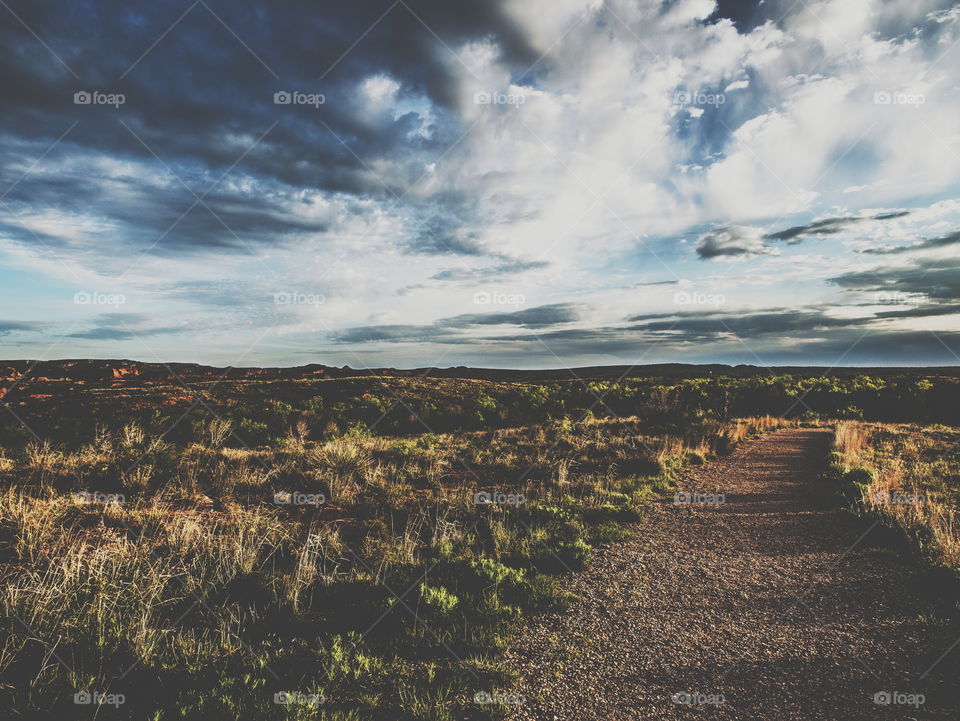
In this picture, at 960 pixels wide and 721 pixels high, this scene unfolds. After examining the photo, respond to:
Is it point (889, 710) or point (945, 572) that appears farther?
point (945, 572)

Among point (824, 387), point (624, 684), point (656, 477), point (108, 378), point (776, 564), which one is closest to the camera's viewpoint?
point (624, 684)

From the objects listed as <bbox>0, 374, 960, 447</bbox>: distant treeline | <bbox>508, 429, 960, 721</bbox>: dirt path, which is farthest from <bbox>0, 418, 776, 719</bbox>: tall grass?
<bbox>0, 374, 960, 447</bbox>: distant treeline

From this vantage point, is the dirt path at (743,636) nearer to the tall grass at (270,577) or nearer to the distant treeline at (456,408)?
the tall grass at (270,577)

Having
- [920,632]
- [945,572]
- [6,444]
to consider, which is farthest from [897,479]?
[6,444]

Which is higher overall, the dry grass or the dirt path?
the dry grass

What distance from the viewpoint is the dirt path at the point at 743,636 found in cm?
376

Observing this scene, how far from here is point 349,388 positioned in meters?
38.8

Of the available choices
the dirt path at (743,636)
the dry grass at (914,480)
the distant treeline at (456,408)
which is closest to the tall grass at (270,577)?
the dirt path at (743,636)

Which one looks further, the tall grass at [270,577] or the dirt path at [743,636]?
the tall grass at [270,577]

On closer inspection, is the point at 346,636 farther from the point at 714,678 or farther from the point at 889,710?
the point at 889,710

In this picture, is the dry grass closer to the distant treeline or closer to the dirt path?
the dirt path

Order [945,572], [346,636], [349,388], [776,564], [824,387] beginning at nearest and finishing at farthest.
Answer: [346,636] < [945,572] < [776,564] < [824,387] < [349,388]

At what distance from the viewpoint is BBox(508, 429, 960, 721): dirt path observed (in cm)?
376

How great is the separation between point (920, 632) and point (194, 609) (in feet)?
23.6
